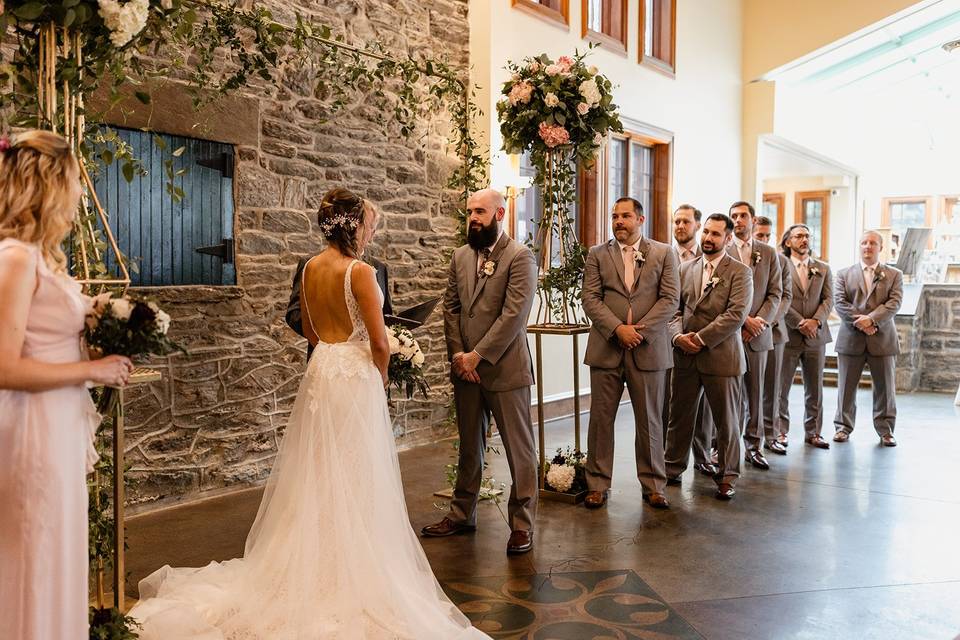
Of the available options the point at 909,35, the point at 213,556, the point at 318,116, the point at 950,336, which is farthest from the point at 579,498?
the point at 909,35

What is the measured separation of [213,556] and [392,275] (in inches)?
119

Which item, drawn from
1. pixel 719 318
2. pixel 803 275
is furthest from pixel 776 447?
pixel 719 318

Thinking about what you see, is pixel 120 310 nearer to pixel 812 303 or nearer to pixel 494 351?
pixel 494 351

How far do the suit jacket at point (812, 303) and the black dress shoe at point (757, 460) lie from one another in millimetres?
1396

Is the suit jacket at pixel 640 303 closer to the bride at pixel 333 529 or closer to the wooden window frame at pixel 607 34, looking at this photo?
the bride at pixel 333 529

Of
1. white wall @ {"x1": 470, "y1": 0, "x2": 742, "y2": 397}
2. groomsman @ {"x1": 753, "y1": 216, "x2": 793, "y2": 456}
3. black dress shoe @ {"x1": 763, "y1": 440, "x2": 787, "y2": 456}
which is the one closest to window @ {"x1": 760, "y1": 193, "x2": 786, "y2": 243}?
white wall @ {"x1": 470, "y1": 0, "x2": 742, "y2": 397}

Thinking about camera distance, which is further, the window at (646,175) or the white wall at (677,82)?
the window at (646,175)

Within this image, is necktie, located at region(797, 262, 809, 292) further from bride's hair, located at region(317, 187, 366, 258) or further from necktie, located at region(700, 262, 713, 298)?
bride's hair, located at region(317, 187, 366, 258)

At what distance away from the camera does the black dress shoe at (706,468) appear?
233 inches

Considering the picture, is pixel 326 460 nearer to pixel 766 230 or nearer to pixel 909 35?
pixel 766 230

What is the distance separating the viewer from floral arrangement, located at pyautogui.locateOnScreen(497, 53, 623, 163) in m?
5.01

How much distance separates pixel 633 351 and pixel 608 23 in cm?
538

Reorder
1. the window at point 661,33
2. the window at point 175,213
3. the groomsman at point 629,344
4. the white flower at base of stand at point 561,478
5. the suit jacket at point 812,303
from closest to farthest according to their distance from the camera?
the window at point 175,213 < the groomsman at point 629,344 < the white flower at base of stand at point 561,478 < the suit jacket at point 812,303 < the window at point 661,33

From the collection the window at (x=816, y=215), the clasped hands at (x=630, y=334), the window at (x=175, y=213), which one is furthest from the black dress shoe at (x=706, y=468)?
the window at (x=816, y=215)
